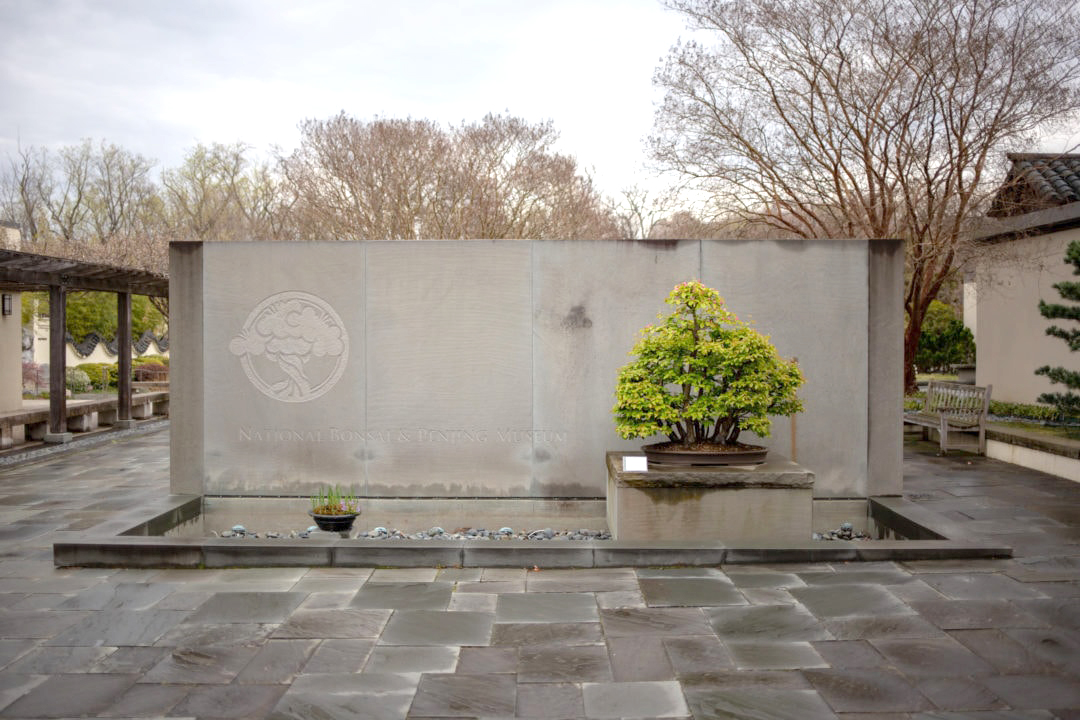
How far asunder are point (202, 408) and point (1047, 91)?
14712mm

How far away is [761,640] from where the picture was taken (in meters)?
4.29

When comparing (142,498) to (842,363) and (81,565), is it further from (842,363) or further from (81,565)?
(842,363)

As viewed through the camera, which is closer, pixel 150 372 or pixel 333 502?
pixel 333 502

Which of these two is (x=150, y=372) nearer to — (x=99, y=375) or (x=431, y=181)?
(x=99, y=375)

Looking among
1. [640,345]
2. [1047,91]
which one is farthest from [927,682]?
[1047,91]

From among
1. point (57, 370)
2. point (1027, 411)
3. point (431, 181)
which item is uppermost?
point (431, 181)

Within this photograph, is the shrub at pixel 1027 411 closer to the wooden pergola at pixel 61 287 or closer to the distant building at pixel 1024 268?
the distant building at pixel 1024 268

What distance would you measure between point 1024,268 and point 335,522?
42.9ft

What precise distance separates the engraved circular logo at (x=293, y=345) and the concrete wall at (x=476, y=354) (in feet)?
0.04

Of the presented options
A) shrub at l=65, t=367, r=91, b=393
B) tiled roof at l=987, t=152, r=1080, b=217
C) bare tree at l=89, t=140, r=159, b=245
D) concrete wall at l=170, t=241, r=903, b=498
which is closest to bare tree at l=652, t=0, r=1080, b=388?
tiled roof at l=987, t=152, r=1080, b=217

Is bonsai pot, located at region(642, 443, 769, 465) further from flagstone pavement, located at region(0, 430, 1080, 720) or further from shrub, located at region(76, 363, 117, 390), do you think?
shrub, located at region(76, 363, 117, 390)

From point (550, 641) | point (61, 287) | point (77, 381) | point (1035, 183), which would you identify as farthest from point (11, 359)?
point (1035, 183)

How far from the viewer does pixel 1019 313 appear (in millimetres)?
15039

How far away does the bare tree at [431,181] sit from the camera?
2098 cm
